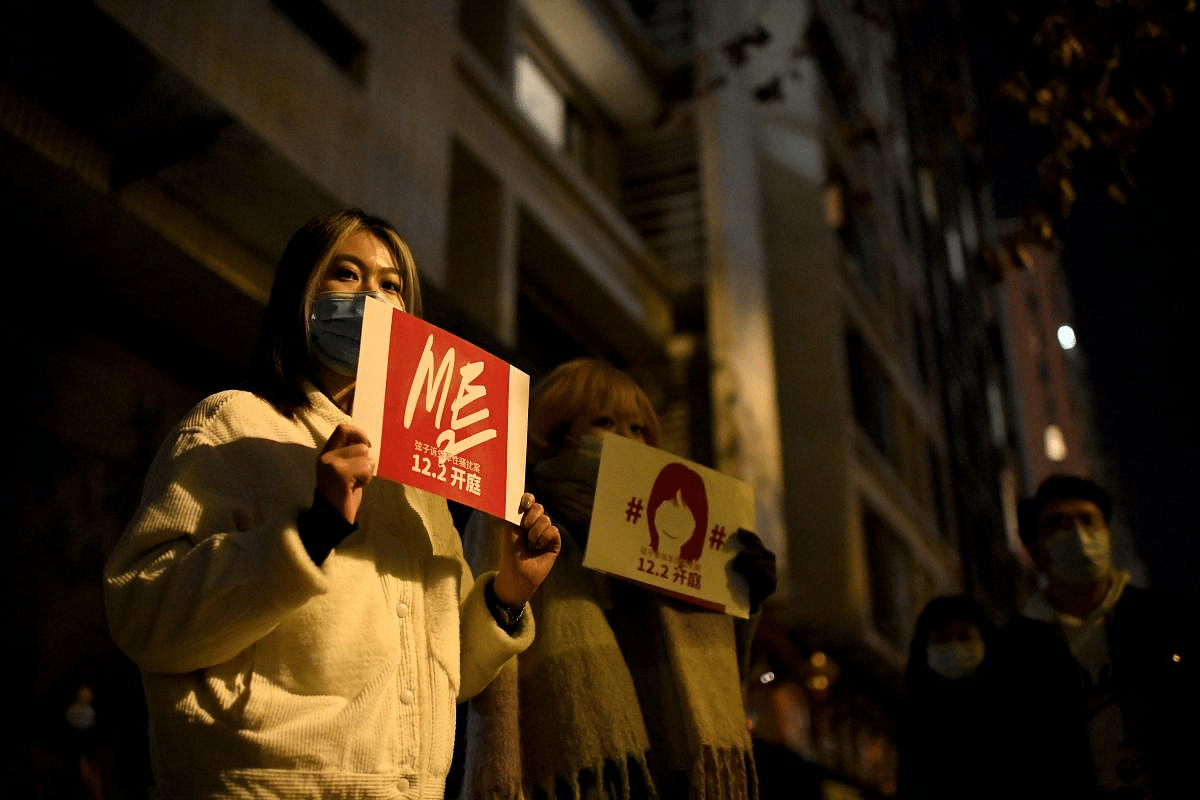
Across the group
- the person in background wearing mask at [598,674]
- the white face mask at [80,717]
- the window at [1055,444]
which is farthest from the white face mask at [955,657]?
the window at [1055,444]

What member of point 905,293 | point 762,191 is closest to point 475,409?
point 762,191

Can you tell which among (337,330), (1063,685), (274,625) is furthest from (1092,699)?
(274,625)

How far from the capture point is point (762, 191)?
18.2m

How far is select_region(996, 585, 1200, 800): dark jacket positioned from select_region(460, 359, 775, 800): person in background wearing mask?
3.82 ft

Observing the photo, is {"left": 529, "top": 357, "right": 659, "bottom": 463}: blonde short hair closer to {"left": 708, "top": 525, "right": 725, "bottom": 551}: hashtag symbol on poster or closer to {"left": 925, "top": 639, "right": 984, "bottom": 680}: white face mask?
{"left": 708, "top": 525, "right": 725, "bottom": 551}: hashtag symbol on poster

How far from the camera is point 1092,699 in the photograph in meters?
4.04

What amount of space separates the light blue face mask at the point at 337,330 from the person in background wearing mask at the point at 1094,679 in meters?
2.63

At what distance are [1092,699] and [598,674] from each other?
206cm

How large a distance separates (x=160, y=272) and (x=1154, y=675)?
5.33 m

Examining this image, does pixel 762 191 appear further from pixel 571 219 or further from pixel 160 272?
pixel 160 272

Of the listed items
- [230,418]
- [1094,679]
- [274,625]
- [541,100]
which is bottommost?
[274,625]

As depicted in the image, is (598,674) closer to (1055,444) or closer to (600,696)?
(600,696)

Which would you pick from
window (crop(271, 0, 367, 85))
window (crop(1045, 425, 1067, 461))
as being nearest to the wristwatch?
window (crop(271, 0, 367, 85))

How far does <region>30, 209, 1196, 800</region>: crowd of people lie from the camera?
186 cm
